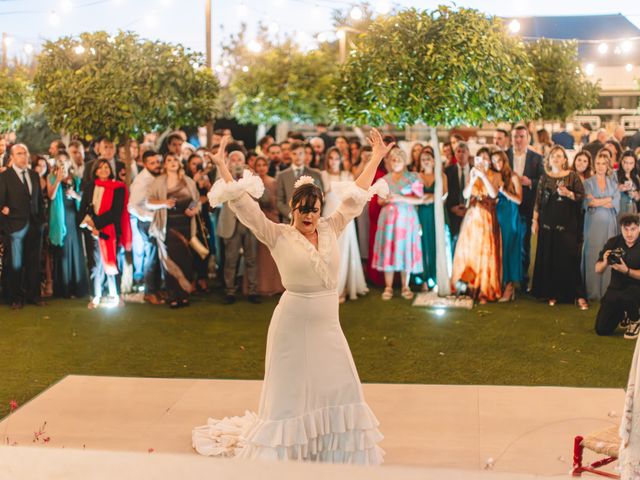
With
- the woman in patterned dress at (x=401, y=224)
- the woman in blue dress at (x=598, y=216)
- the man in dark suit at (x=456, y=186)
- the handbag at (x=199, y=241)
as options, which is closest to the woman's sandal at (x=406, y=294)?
the woman in patterned dress at (x=401, y=224)

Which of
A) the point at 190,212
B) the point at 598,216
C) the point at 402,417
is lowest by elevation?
the point at 402,417

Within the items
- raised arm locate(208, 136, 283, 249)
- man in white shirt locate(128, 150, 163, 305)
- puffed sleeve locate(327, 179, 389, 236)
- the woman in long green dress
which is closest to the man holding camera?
the woman in long green dress

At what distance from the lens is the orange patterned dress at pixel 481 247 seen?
10.5 metres

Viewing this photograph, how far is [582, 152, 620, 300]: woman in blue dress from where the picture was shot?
416 inches

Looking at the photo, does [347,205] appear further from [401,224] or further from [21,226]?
[21,226]

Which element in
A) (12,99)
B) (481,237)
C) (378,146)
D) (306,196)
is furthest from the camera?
(12,99)

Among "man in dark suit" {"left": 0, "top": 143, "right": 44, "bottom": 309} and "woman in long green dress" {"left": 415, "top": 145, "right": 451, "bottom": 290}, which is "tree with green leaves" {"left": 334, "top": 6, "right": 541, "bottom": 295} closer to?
"woman in long green dress" {"left": 415, "top": 145, "right": 451, "bottom": 290}

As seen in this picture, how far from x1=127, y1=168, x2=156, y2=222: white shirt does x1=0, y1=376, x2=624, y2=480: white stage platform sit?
337cm

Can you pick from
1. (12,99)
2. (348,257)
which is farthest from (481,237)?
(12,99)

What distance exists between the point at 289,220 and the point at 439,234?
1736mm

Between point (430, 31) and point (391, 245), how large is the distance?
2.58 m

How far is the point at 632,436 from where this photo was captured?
4457 millimetres

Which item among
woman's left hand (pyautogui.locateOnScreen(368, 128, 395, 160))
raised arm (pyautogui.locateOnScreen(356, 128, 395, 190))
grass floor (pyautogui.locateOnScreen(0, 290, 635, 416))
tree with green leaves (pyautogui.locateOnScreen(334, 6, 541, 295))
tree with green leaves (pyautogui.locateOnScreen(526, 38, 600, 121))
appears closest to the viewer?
raised arm (pyautogui.locateOnScreen(356, 128, 395, 190))

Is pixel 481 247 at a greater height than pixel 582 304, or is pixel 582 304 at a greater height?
pixel 481 247
